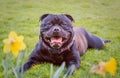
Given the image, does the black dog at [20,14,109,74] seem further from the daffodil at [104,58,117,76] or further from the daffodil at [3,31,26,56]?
the daffodil at [104,58,117,76]

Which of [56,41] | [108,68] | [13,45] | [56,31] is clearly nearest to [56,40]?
[56,41]

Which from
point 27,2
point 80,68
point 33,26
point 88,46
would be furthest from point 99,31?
point 27,2

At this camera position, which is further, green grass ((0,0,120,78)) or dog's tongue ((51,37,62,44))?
green grass ((0,0,120,78))

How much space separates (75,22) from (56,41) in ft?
19.8

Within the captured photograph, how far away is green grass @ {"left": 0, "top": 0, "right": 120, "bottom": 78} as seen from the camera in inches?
213

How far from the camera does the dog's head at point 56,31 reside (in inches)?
194

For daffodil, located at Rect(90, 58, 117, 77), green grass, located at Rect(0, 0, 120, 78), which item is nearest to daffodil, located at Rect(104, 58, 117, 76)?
daffodil, located at Rect(90, 58, 117, 77)

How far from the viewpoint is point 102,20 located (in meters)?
11.7

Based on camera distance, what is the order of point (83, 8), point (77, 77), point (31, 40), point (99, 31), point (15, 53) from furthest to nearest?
point (83, 8)
point (99, 31)
point (31, 40)
point (77, 77)
point (15, 53)

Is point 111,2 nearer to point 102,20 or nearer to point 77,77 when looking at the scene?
point 102,20

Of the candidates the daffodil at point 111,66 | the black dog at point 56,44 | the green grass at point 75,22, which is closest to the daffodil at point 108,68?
the daffodil at point 111,66

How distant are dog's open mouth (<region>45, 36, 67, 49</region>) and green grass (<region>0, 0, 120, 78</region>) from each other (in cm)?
39

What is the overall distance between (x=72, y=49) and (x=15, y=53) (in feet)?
11.6

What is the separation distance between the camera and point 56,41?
4969 mm
